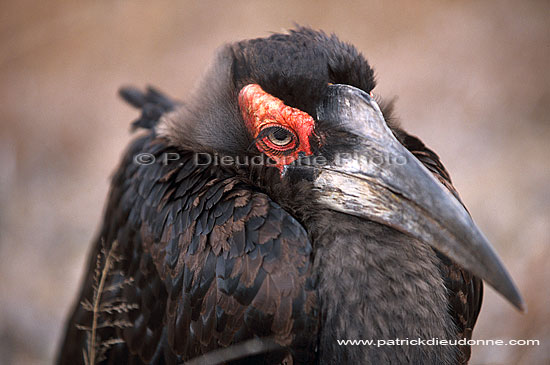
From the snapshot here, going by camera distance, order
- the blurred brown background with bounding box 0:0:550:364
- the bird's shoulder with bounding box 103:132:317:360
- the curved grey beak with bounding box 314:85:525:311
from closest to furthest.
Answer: the curved grey beak with bounding box 314:85:525:311 < the bird's shoulder with bounding box 103:132:317:360 < the blurred brown background with bounding box 0:0:550:364

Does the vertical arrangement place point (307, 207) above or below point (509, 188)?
below

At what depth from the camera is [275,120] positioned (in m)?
2.22

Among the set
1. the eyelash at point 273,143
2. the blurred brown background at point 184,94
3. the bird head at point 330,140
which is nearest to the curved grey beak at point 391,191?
the bird head at point 330,140

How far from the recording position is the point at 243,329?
6.50ft

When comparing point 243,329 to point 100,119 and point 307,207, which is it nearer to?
point 307,207

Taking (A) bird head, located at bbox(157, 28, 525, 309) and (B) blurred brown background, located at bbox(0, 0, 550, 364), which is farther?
(B) blurred brown background, located at bbox(0, 0, 550, 364)

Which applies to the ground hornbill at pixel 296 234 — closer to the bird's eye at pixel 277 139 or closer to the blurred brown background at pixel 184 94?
the bird's eye at pixel 277 139

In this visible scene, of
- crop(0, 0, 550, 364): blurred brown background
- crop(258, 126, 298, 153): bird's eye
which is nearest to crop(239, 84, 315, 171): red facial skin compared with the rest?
crop(258, 126, 298, 153): bird's eye

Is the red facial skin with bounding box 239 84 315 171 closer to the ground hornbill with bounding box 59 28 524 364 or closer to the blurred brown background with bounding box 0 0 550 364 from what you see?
the ground hornbill with bounding box 59 28 524 364

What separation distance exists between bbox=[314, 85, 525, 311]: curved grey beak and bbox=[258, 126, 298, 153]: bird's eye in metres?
0.15

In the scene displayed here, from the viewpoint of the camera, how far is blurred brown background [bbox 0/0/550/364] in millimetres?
4316

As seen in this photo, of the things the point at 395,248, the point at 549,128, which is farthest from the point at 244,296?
the point at 549,128

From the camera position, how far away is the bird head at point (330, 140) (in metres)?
1.91

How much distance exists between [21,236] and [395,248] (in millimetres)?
3751
